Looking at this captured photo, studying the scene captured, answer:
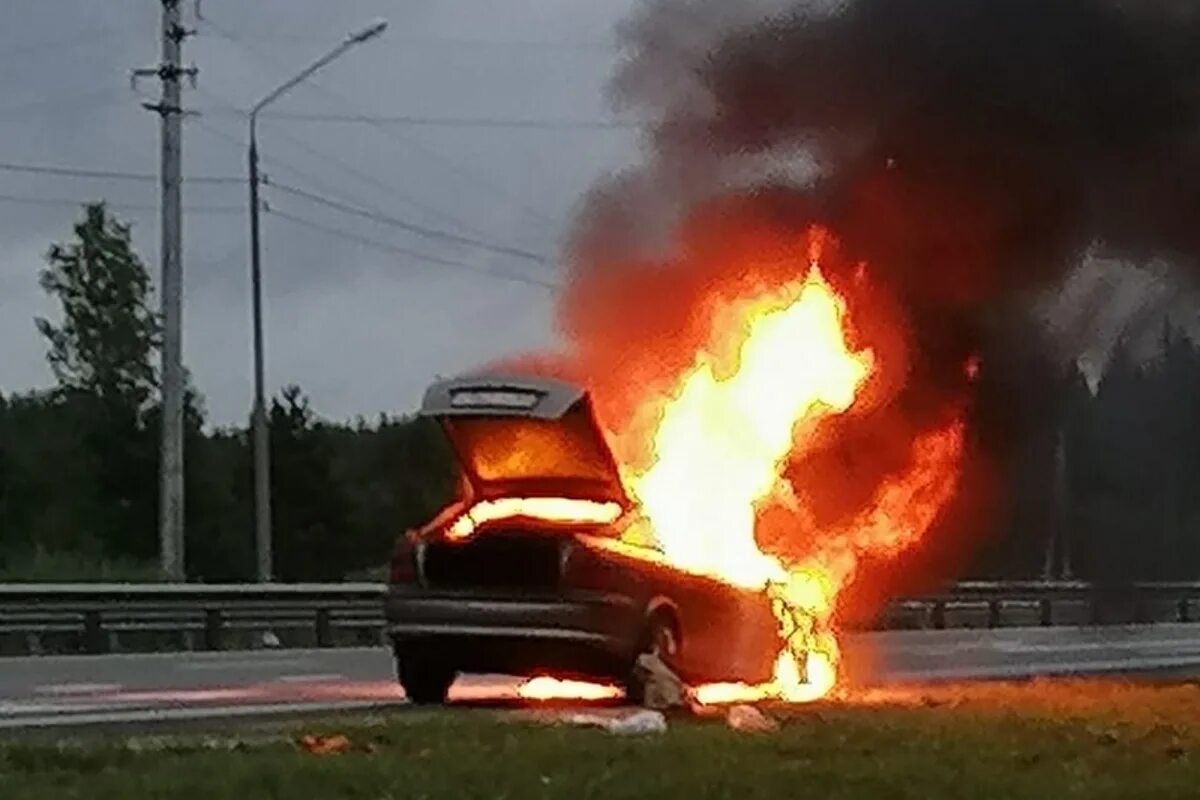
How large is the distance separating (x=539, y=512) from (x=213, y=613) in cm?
1505

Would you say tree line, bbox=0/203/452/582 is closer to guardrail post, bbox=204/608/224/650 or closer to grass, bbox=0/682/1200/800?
guardrail post, bbox=204/608/224/650

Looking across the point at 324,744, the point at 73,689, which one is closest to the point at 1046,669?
→ the point at 73,689

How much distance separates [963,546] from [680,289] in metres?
8.66

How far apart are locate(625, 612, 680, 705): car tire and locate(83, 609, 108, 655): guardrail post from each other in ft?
45.4

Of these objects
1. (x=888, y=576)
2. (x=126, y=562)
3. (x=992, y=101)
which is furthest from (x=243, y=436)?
(x=992, y=101)

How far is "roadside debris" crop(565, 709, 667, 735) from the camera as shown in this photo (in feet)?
52.5

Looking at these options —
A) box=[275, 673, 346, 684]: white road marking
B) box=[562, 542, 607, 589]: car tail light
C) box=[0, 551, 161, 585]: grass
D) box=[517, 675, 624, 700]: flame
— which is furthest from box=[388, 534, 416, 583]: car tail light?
box=[0, 551, 161, 585]: grass

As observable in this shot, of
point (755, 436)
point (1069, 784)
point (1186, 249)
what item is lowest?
point (1069, 784)

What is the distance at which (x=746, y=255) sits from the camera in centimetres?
2178

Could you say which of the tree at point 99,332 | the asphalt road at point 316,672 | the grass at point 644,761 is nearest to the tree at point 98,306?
the tree at point 99,332

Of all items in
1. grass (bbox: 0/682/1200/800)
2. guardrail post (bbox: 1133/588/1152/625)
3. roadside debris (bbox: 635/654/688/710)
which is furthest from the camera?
guardrail post (bbox: 1133/588/1152/625)

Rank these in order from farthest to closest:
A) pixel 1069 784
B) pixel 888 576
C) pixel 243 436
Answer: pixel 243 436
pixel 888 576
pixel 1069 784

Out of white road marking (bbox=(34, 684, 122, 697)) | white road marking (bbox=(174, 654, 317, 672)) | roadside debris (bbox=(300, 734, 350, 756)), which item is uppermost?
white road marking (bbox=(174, 654, 317, 672))

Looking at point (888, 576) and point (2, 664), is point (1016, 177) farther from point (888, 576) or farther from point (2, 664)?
point (2, 664)
